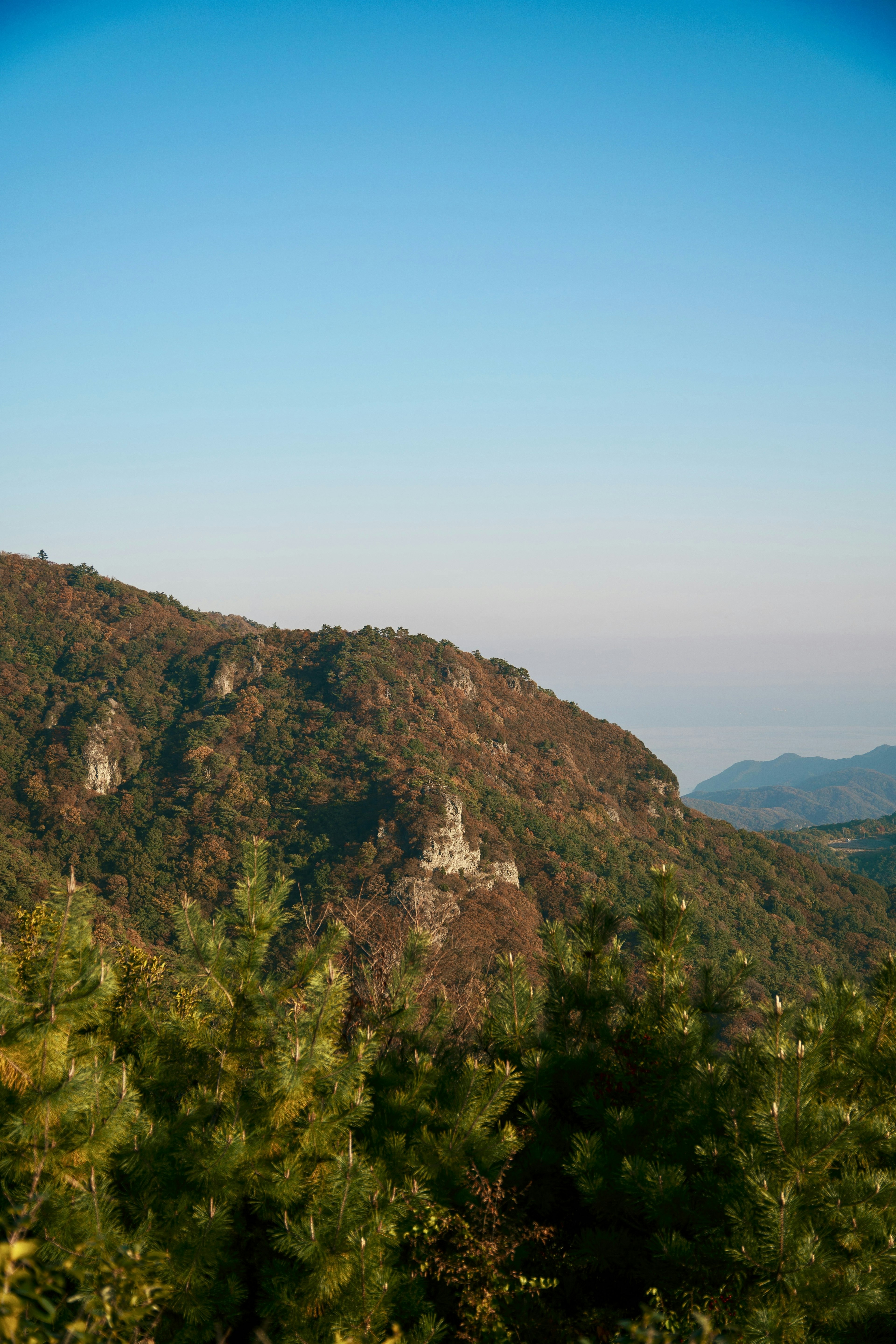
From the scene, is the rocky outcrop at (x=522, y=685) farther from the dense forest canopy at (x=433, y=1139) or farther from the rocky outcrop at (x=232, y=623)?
the dense forest canopy at (x=433, y=1139)

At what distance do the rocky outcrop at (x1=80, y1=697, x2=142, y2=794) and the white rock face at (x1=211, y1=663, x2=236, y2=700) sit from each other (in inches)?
336

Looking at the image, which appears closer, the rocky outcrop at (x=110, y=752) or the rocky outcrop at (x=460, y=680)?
the rocky outcrop at (x=110, y=752)

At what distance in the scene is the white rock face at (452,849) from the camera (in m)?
49.8

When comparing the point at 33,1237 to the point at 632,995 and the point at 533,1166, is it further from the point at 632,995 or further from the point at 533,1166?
the point at 632,995

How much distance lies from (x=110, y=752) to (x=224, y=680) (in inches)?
553

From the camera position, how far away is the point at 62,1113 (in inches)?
147

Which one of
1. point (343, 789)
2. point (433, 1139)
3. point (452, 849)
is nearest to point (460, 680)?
point (343, 789)

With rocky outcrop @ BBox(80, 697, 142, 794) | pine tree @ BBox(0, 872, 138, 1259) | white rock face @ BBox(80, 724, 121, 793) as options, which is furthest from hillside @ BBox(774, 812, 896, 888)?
pine tree @ BBox(0, 872, 138, 1259)

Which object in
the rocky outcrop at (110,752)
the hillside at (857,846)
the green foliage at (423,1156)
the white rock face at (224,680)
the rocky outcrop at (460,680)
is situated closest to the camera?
the green foliage at (423,1156)

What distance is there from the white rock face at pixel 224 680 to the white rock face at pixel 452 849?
975 inches

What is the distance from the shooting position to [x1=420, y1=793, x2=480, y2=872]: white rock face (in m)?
49.8

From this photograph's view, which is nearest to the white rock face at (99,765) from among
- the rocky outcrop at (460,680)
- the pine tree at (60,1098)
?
the rocky outcrop at (460,680)

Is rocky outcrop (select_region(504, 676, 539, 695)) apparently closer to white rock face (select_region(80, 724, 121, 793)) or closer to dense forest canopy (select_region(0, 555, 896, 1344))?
white rock face (select_region(80, 724, 121, 793))

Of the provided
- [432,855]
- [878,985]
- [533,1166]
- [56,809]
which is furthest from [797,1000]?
[56,809]
